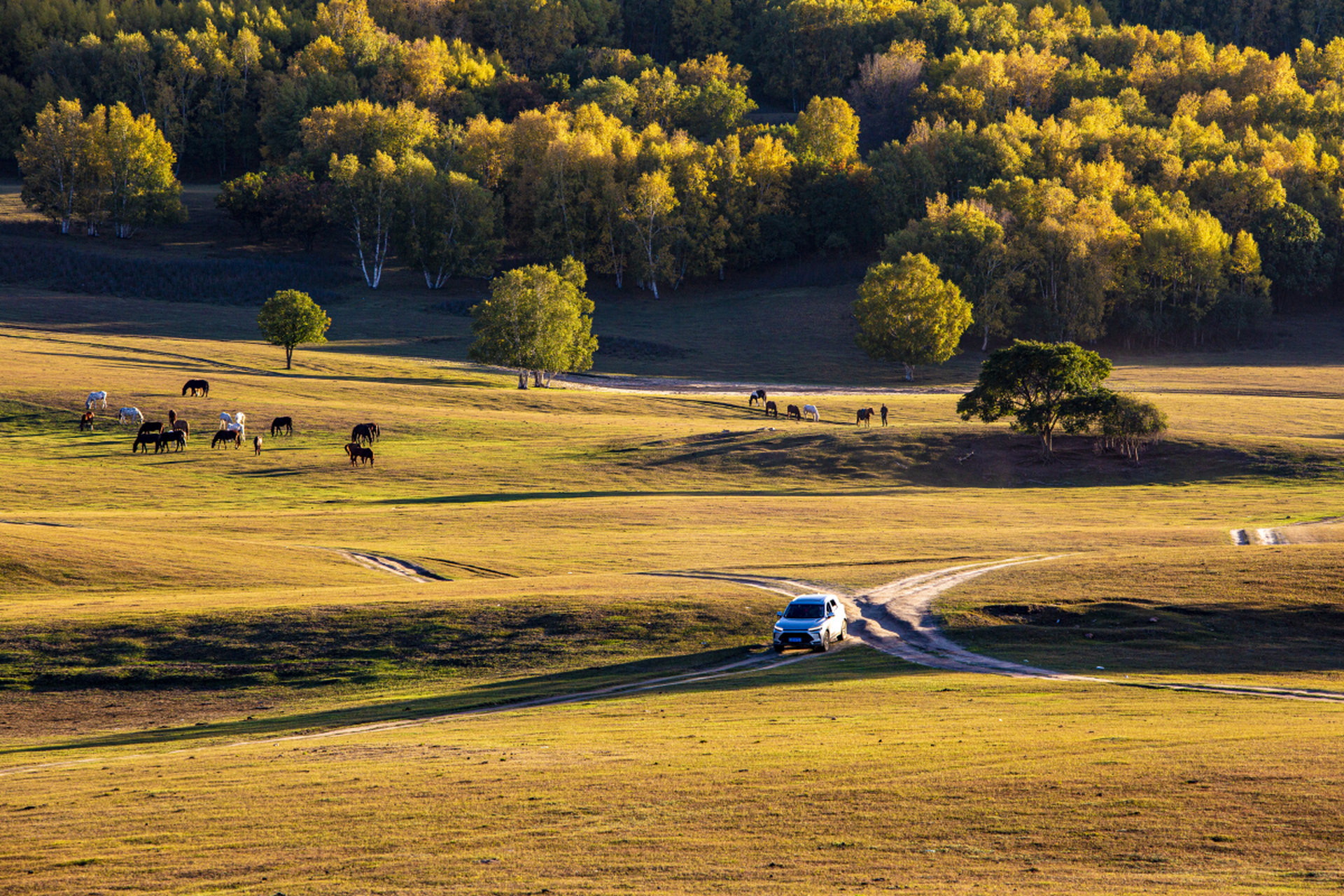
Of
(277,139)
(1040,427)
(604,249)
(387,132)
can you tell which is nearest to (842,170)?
(604,249)

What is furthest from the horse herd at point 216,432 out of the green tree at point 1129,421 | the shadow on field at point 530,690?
the green tree at point 1129,421

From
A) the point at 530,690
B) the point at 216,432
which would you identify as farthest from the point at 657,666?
the point at 216,432

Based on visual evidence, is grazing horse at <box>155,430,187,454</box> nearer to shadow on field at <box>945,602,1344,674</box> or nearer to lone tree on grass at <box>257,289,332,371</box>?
lone tree on grass at <box>257,289,332,371</box>

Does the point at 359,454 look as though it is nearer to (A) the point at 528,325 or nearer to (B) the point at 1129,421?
(A) the point at 528,325

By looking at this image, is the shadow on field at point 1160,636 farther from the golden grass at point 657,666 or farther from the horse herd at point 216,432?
the horse herd at point 216,432

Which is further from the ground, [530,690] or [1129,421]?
[1129,421]

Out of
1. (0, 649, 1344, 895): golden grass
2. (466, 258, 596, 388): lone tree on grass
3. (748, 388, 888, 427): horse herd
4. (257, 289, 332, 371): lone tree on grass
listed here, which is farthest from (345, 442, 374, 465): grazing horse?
(0, 649, 1344, 895): golden grass
